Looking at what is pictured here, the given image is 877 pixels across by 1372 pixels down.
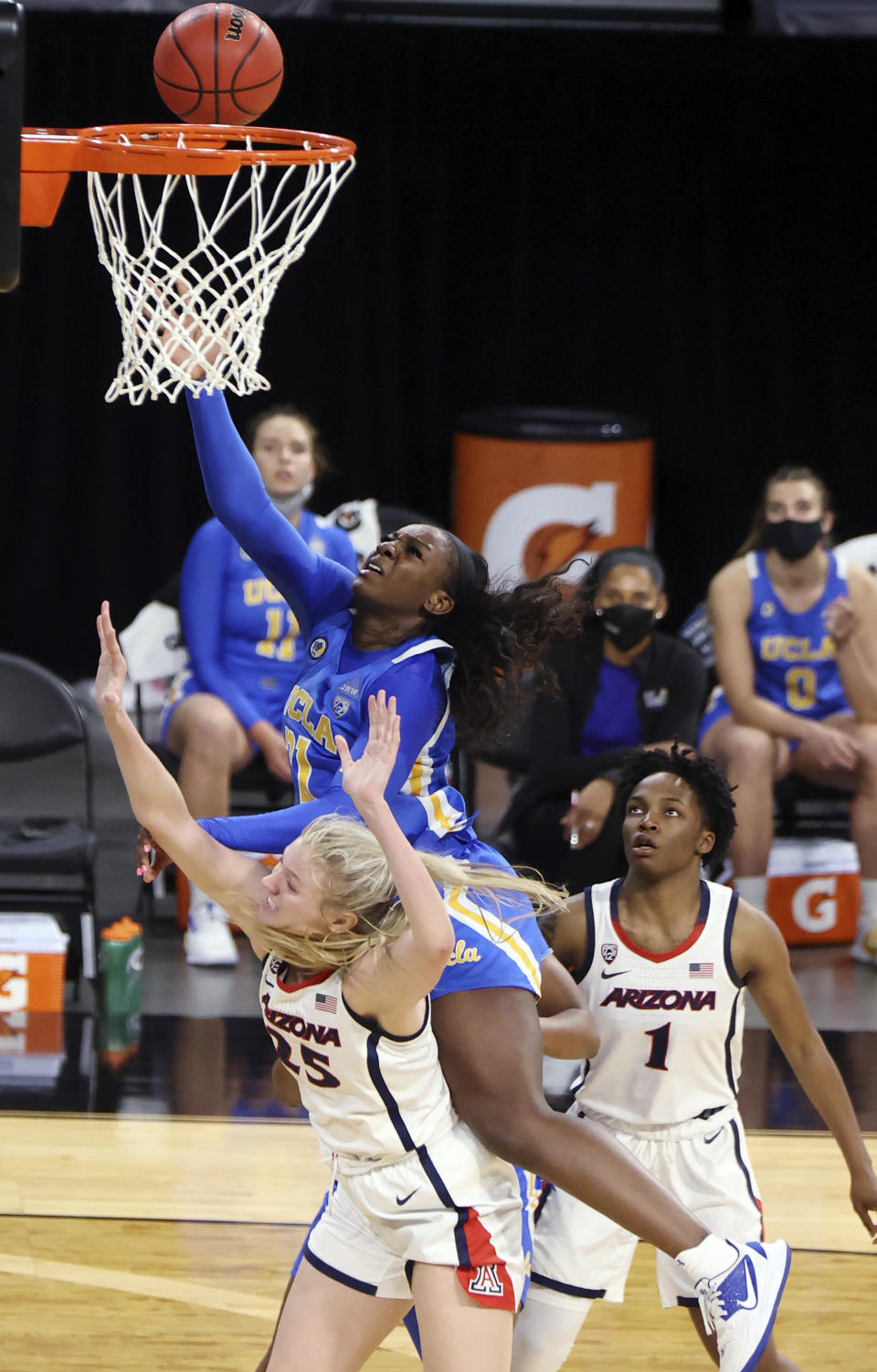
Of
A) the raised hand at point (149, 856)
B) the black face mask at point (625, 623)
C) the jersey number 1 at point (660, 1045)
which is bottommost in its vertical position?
the jersey number 1 at point (660, 1045)

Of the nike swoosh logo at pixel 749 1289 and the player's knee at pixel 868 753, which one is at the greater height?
the nike swoosh logo at pixel 749 1289

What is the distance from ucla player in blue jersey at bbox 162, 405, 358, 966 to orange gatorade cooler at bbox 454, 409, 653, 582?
7.47 ft

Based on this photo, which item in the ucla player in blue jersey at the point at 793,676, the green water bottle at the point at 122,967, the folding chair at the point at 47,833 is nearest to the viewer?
the green water bottle at the point at 122,967

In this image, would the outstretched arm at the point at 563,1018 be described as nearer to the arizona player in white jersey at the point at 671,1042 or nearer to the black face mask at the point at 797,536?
the arizona player in white jersey at the point at 671,1042

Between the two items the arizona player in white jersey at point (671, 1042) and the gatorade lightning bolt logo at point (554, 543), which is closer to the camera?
the arizona player in white jersey at point (671, 1042)

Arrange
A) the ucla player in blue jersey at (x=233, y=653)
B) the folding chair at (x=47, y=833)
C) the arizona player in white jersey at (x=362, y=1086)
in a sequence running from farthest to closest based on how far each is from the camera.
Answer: the ucla player in blue jersey at (x=233, y=653) < the folding chair at (x=47, y=833) < the arizona player in white jersey at (x=362, y=1086)

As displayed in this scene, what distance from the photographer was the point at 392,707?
2.90m

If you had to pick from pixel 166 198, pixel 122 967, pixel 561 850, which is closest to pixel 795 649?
pixel 561 850

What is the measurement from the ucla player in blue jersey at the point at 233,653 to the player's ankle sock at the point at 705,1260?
10.8 ft

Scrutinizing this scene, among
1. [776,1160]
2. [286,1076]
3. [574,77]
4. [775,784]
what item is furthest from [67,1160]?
[574,77]

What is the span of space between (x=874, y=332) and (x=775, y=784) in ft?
13.0

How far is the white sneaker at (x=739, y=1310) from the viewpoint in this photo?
296cm

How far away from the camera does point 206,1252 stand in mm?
4168

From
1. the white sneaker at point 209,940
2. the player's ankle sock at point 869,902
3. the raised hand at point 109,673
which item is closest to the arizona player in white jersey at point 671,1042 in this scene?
the raised hand at point 109,673
